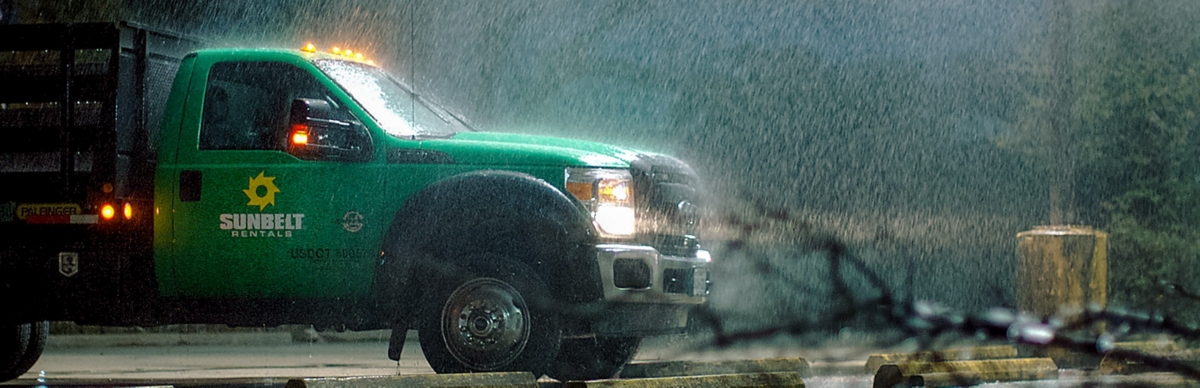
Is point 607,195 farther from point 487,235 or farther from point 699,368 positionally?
point 699,368

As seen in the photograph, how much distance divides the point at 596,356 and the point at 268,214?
2.14 meters

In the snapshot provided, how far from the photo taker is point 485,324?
7.12m

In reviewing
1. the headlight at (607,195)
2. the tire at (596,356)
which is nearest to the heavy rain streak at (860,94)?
the tire at (596,356)

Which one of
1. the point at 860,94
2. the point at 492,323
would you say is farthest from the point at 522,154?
the point at 860,94

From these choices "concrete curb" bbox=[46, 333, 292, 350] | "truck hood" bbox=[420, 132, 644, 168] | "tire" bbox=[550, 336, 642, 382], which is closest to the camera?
"truck hood" bbox=[420, 132, 644, 168]

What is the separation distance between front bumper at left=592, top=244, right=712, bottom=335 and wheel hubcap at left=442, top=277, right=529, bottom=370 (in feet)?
1.43

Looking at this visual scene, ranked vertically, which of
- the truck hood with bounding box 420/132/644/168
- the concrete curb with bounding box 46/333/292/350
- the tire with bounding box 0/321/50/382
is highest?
the truck hood with bounding box 420/132/644/168

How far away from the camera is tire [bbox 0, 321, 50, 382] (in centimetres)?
883

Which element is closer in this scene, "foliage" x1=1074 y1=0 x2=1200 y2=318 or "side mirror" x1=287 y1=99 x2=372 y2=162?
"side mirror" x1=287 y1=99 x2=372 y2=162

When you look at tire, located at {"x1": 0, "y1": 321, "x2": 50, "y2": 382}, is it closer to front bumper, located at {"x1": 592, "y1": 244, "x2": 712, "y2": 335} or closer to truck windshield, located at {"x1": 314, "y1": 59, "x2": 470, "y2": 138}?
truck windshield, located at {"x1": 314, "y1": 59, "x2": 470, "y2": 138}

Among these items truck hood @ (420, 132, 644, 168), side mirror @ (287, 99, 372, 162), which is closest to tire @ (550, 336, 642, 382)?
truck hood @ (420, 132, 644, 168)

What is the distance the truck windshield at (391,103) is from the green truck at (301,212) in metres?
0.03

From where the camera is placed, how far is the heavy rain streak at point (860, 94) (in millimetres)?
13828

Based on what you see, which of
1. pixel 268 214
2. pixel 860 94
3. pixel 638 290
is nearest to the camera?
pixel 638 290
